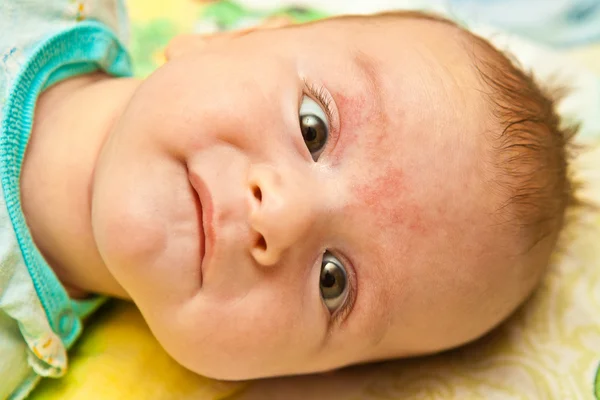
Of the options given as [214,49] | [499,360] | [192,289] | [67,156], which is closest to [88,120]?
[67,156]

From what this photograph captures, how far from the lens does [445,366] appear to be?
3.67 ft

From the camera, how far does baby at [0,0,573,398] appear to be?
83cm

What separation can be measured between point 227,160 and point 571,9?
1.56 metres

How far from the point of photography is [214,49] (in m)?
0.97

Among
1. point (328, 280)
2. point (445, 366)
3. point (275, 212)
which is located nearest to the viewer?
point (275, 212)

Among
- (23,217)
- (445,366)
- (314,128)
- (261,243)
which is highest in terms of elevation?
(314,128)

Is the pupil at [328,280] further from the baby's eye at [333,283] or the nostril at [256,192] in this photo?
the nostril at [256,192]

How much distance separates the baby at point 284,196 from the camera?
0.83m

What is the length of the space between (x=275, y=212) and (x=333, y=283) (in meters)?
0.18

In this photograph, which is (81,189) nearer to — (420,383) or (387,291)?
(387,291)

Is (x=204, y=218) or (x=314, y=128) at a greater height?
(x=314, y=128)

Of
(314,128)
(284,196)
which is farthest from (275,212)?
(314,128)

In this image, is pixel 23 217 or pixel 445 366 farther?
pixel 445 366

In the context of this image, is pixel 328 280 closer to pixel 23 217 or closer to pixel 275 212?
pixel 275 212
